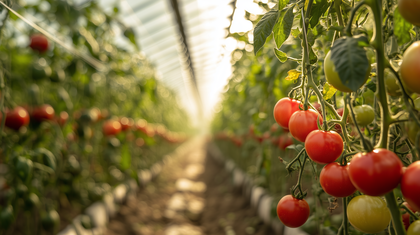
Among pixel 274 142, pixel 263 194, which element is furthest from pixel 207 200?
pixel 274 142

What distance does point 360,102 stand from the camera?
66 cm

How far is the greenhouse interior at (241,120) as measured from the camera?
14.8 inches

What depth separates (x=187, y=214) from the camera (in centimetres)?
281

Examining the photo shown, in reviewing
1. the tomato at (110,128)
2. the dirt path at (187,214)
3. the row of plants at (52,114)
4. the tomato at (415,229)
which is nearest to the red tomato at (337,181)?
the tomato at (415,229)

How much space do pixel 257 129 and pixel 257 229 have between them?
904 mm

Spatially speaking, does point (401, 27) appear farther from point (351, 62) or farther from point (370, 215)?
point (370, 215)

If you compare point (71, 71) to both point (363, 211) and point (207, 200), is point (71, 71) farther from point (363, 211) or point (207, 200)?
point (207, 200)

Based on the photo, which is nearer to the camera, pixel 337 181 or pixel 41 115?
pixel 337 181

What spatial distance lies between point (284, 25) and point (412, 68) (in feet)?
0.87

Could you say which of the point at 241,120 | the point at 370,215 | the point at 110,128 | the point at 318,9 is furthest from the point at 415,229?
the point at 241,120

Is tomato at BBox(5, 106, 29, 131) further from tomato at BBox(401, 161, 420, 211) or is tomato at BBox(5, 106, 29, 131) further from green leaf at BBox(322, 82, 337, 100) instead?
tomato at BBox(401, 161, 420, 211)

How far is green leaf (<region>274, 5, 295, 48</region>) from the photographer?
52 centimetres

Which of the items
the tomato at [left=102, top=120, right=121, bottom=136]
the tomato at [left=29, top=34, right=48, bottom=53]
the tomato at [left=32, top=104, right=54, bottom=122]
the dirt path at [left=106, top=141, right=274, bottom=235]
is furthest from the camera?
the dirt path at [left=106, top=141, right=274, bottom=235]

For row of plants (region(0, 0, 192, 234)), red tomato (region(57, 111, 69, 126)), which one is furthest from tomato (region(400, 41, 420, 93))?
red tomato (region(57, 111, 69, 126))
